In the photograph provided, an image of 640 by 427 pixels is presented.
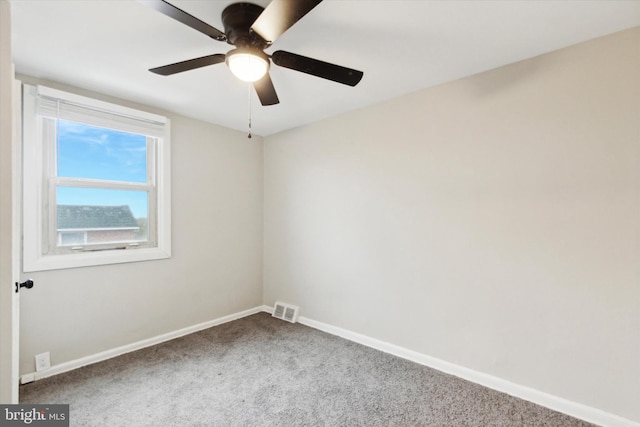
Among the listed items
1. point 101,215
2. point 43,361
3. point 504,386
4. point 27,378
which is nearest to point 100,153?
point 101,215

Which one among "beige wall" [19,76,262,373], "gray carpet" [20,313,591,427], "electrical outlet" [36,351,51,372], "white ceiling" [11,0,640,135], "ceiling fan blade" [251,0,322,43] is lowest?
"gray carpet" [20,313,591,427]

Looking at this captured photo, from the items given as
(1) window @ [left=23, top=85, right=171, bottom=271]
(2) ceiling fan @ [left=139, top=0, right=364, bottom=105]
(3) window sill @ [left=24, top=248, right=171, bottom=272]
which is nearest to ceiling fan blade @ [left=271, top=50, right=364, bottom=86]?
(2) ceiling fan @ [left=139, top=0, right=364, bottom=105]

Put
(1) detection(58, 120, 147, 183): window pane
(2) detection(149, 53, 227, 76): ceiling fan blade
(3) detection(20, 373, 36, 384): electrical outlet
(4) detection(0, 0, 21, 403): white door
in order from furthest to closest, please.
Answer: (1) detection(58, 120, 147, 183): window pane < (3) detection(20, 373, 36, 384): electrical outlet < (2) detection(149, 53, 227, 76): ceiling fan blade < (4) detection(0, 0, 21, 403): white door

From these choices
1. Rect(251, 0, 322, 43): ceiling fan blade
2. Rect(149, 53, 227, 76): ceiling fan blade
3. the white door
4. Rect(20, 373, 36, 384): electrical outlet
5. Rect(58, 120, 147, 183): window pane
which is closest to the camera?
Rect(251, 0, 322, 43): ceiling fan blade

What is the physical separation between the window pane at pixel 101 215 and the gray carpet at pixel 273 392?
1064 millimetres

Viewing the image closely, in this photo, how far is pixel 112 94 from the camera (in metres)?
2.50

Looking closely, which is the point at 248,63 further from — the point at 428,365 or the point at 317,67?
the point at 428,365

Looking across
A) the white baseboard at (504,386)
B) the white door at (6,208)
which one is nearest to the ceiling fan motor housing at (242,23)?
the white door at (6,208)

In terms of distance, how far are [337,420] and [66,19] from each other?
9.03ft

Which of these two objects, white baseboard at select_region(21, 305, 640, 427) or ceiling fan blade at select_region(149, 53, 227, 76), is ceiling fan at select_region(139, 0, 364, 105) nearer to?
ceiling fan blade at select_region(149, 53, 227, 76)

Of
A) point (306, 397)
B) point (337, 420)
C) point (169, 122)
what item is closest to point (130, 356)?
point (306, 397)

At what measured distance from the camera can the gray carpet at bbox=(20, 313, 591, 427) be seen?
176 cm

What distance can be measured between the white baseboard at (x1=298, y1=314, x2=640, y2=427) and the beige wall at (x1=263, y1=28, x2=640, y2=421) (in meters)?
0.04

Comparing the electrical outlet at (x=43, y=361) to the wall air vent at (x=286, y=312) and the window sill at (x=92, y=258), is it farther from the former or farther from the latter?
the wall air vent at (x=286, y=312)
